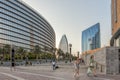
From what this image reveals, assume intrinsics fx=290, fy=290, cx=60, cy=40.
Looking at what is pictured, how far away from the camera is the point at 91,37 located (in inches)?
3831

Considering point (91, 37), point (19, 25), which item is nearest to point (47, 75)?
point (91, 37)

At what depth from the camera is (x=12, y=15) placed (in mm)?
134750

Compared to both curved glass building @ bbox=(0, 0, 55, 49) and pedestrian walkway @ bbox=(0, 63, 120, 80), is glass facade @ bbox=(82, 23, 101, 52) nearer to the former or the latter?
curved glass building @ bbox=(0, 0, 55, 49)

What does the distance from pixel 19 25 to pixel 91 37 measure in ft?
179

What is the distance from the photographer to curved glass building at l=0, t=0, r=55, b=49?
12631cm

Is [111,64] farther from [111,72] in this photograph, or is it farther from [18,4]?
[18,4]

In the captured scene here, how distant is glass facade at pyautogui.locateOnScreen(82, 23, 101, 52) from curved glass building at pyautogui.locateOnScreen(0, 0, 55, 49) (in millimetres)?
38991

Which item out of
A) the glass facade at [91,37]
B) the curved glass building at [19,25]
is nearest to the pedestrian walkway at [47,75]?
the glass facade at [91,37]

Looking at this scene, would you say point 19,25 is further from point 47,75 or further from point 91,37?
point 47,75

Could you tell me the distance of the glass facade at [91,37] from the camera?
300 ft

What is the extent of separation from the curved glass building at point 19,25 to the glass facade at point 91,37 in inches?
1535

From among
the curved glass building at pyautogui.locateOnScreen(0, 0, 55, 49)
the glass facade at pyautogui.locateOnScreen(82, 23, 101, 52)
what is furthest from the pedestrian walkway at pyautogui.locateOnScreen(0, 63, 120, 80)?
the curved glass building at pyautogui.locateOnScreen(0, 0, 55, 49)

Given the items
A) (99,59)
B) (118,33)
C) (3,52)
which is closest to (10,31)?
(3,52)

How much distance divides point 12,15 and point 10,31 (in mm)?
8114
